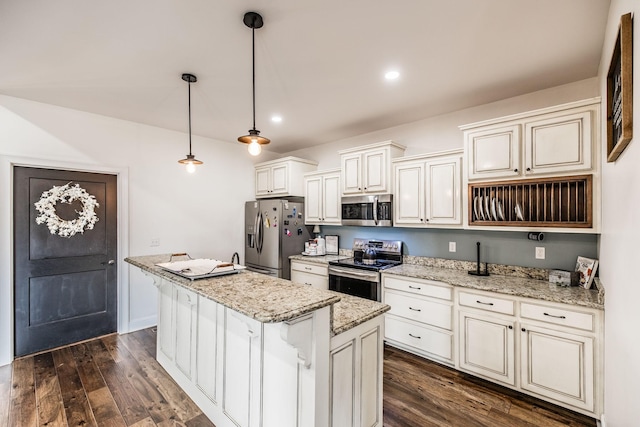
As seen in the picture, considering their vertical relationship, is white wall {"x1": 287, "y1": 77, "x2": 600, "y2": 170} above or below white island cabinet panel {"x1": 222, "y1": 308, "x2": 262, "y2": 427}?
above

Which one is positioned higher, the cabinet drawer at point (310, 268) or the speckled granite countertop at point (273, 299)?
the speckled granite countertop at point (273, 299)

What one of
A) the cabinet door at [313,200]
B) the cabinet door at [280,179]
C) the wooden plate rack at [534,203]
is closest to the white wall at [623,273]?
the wooden plate rack at [534,203]

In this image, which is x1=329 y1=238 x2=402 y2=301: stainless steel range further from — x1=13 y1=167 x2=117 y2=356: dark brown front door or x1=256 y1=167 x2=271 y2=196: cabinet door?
x1=13 y1=167 x2=117 y2=356: dark brown front door

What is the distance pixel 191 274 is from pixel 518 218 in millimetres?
2754

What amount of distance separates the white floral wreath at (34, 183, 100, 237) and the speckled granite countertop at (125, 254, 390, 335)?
205 centimetres

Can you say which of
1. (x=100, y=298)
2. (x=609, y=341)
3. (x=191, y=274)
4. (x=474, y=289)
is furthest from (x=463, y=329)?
(x=100, y=298)

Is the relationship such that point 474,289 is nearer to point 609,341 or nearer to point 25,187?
point 609,341

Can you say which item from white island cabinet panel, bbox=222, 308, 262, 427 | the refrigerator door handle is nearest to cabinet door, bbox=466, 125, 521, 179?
white island cabinet panel, bbox=222, 308, 262, 427

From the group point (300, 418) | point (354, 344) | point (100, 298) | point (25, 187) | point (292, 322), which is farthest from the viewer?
point (100, 298)

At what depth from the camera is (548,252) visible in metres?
2.79

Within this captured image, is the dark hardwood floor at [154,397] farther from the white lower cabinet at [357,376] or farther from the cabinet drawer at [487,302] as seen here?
the cabinet drawer at [487,302]

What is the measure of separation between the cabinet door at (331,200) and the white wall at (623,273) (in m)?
2.80

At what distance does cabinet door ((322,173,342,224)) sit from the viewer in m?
4.24

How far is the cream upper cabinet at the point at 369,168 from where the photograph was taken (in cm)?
362
